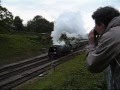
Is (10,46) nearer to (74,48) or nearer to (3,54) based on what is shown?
(3,54)

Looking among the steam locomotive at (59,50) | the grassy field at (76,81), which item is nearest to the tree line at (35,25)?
the steam locomotive at (59,50)

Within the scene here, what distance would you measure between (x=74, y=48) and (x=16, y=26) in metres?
37.8

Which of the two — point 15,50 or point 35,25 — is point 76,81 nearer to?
point 15,50

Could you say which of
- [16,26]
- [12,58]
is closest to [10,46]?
[12,58]

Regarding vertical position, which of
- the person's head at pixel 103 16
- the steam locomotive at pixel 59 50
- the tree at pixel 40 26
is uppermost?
the tree at pixel 40 26

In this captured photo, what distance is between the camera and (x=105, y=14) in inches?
161

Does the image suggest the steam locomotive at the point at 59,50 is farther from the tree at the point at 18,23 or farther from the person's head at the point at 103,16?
the tree at the point at 18,23

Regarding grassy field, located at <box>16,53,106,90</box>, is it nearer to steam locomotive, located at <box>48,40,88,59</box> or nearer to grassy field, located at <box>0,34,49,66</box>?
grassy field, located at <box>0,34,49,66</box>

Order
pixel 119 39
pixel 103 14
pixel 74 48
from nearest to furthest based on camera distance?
pixel 119 39 < pixel 103 14 < pixel 74 48

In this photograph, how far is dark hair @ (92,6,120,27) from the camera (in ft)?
13.4

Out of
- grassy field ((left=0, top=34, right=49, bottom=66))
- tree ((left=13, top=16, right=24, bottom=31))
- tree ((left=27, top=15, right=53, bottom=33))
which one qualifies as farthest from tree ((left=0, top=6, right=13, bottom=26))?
tree ((left=27, top=15, right=53, bottom=33))

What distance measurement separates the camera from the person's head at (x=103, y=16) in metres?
4.09

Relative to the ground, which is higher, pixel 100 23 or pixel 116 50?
pixel 100 23

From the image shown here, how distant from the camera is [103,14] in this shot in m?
4.09
